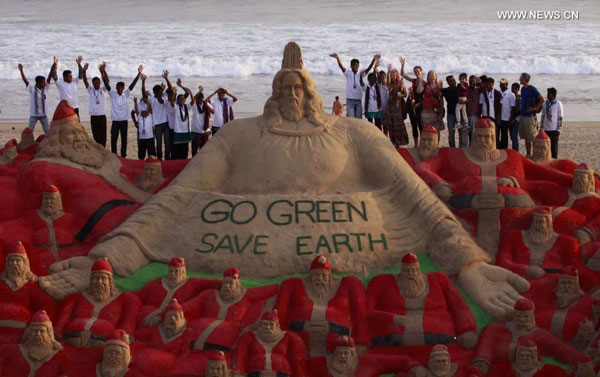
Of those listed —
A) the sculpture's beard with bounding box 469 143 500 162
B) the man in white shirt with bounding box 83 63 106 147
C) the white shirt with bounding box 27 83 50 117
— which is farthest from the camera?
the man in white shirt with bounding box 83 63 106 147

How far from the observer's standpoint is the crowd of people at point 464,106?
61.4 ft

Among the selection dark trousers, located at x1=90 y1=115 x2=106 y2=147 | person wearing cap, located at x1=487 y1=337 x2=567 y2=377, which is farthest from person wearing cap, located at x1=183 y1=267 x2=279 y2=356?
dark trousers, located at x1=90 y1=115 x2=106 y2=147

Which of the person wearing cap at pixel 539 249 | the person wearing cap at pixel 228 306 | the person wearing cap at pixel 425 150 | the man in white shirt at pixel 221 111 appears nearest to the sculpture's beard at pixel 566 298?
the person wearing cap at pixel 539 249

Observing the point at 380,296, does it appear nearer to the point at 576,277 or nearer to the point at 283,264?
the point at 283,264

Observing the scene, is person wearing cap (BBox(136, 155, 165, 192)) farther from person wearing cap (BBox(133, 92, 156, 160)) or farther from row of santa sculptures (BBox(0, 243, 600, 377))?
person wearing cap (BBox(133, 92, 156, 160))

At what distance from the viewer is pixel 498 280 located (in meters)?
11.9

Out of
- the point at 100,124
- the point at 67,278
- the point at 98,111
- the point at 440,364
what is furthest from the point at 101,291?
the point at 98,111

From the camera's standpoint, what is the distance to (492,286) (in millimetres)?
11812

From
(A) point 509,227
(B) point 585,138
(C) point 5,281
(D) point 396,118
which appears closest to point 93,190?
(C) point 5,281

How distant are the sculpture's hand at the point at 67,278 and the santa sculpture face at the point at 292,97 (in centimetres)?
283

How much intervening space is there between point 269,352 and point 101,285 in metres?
1.97

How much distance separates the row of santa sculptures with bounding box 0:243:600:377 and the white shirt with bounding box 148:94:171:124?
727cm

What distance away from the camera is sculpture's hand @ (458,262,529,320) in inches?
451

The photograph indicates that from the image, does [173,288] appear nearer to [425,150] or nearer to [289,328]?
[289,328]
